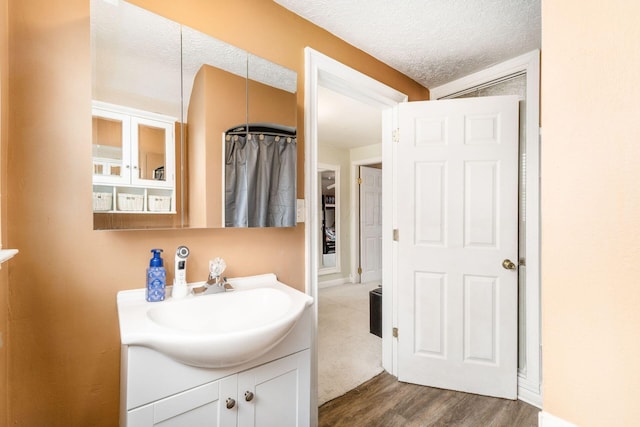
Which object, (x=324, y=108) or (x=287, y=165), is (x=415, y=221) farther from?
(x=324, y=108)

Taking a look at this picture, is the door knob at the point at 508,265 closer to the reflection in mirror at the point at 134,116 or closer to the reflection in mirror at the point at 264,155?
the reflection in mirror at the point at 264,155

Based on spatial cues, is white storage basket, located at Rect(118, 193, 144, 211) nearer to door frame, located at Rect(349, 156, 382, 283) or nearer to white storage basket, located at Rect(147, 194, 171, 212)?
white storage basket, located at Rect(147, 194, 171, 212)

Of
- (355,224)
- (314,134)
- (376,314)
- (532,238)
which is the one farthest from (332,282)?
(314,134)

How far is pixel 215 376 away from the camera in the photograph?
90 cm

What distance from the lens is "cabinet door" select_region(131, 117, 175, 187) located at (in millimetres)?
1031

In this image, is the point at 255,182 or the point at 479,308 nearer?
the point at 255,182

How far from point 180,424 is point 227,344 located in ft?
1.03

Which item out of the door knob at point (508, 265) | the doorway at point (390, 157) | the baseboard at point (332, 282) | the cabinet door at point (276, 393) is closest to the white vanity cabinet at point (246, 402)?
the cabinet door at point (276, 393)

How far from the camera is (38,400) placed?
894mm

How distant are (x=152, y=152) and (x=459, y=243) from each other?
1.86 metres

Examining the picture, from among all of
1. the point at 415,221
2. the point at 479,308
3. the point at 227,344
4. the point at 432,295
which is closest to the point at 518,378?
the point at 479,308

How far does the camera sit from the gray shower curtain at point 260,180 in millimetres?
1246

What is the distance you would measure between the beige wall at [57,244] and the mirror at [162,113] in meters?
0.06
